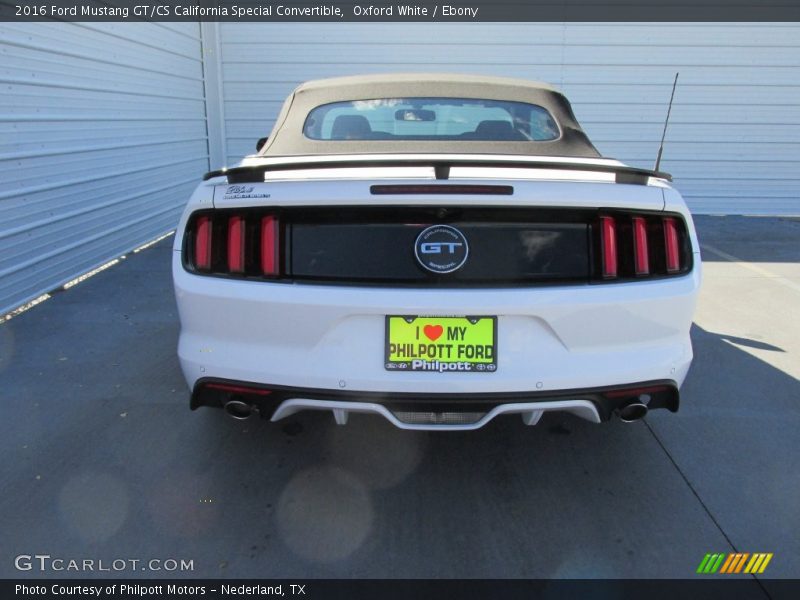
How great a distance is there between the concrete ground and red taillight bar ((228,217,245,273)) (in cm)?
94

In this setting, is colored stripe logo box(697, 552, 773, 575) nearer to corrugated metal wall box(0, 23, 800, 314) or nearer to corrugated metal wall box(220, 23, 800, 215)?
corrugated metal wall box(0, 23, 800, 314)

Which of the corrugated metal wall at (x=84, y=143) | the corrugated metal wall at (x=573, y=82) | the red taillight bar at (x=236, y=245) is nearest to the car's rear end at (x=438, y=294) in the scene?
the red taillight bar at (x=236, y=245)

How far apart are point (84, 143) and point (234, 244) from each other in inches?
176

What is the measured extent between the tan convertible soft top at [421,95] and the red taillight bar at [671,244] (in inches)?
36.2

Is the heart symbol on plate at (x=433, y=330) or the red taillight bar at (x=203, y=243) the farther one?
the red taillight bar at (x=203, y=243)

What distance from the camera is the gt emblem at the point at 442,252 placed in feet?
6.91

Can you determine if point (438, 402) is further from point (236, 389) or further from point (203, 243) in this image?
point (203, 243)

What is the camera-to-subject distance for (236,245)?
220cm

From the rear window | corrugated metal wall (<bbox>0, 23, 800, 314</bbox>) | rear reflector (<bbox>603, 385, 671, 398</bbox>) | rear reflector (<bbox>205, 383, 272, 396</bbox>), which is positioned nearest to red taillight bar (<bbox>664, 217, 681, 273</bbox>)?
rear reflector (<bbox>603, 385, 671, 398</bbox>)
